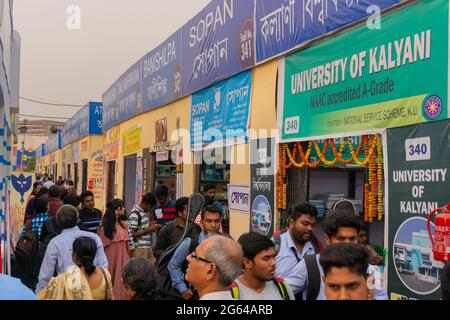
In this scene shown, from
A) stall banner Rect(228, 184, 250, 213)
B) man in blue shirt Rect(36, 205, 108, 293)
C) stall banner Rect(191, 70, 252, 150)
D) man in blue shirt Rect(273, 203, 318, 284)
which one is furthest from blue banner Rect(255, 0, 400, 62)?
man in blue shirt Rect(36, 205, 108, 293)

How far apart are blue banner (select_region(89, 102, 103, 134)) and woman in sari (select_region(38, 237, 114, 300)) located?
855 inches

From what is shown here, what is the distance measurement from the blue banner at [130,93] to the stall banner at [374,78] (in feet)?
30.1

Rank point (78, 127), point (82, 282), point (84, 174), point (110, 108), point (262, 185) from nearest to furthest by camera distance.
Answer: point (82, 282) < point (262, 185) < point (110, 108) < point (84, 174) < point (78, 127)

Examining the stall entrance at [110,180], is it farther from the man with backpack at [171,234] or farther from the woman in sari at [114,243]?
the man with backpack at [171,234]

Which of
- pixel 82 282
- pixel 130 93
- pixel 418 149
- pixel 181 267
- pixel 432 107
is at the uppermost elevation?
pixel 130 93

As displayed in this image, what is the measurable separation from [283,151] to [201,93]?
3796 mm

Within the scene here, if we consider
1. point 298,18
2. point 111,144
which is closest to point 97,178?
point 111,144

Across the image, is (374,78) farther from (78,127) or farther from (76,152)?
(76,152)

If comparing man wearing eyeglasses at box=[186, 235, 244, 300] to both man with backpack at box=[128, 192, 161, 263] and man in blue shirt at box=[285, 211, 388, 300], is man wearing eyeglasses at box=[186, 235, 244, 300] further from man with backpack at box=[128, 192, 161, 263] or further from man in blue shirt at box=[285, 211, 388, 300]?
man with backpack at box=[128, 192, 161, 263]

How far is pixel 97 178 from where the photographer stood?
2242 cm

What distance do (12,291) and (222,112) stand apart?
738cm

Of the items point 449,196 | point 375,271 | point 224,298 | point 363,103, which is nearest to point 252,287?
point 224,298

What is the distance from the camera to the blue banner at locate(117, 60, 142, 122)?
51.8 ft
